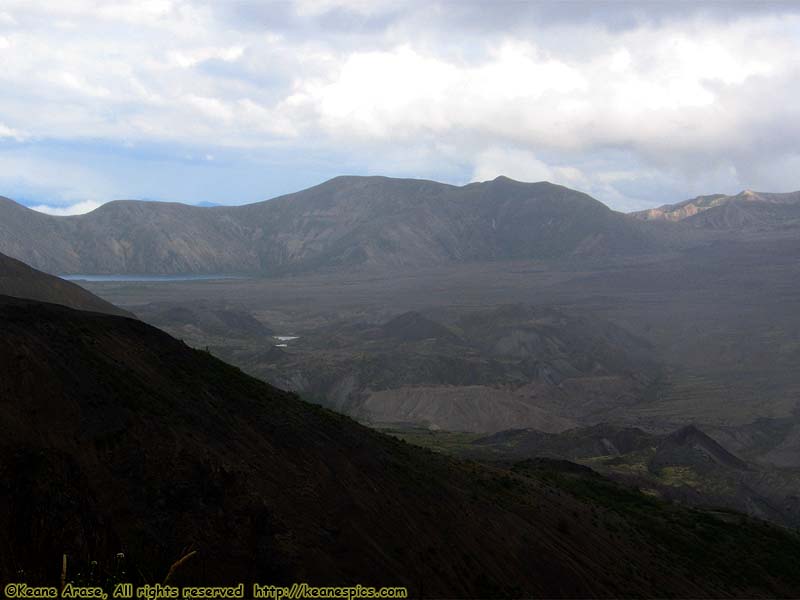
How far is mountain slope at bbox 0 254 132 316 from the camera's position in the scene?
56566mm

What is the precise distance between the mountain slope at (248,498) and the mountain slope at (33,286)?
34.4m

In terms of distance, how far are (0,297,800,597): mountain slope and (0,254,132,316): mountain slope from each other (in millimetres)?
34353

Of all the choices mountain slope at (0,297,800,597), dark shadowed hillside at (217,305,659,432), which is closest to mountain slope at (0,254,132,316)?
dark shadowed hillside at (217,305,659,432)

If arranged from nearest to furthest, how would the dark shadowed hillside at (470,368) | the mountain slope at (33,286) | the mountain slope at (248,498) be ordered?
the mountain slope at (248,498) < the mountain slope at (33,286) < the dark shadowed hillside at (470,368)

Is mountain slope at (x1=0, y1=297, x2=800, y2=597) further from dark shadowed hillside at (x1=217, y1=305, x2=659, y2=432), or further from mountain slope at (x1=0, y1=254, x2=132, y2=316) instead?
Answer: dark shadowed hillside at (x1=217, y1=305, x2=659, y2=432)

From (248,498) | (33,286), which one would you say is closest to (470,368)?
(33,286)

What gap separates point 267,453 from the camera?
75.4 ft

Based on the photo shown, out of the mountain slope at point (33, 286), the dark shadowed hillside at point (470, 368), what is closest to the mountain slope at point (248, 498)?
the mountain slope at point (33, 286)

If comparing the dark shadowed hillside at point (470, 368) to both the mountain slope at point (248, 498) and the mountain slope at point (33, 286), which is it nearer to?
the mountain slope at point (33, 286)

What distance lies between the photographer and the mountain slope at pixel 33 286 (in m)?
56.6

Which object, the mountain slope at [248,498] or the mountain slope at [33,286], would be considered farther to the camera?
the mountain slope at [33,286]

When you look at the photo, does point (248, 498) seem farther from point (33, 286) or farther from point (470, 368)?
point (470, 368)

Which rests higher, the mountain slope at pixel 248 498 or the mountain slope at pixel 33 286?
the mountain slope at pixel 33 286

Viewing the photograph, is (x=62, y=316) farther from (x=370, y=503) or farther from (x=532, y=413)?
(x=532, y=413)
